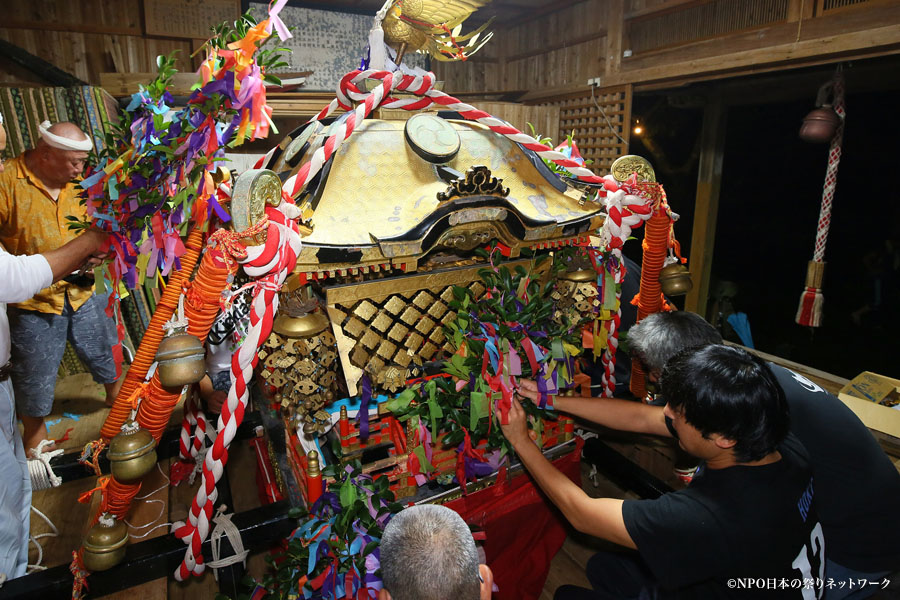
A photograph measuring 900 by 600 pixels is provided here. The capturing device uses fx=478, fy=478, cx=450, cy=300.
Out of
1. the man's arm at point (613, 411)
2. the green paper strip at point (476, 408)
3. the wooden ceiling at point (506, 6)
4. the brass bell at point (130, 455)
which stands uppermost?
the wooden ceiling at point (506, 6)

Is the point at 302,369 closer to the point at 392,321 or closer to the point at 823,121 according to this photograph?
the point at 392,321

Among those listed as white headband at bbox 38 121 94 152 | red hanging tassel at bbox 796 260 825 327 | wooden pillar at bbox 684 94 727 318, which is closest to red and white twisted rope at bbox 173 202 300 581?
white headband at bbox 38 121 94 152

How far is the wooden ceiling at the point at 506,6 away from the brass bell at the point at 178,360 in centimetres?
592

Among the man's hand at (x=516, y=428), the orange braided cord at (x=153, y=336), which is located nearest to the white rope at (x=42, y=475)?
the orange braided cord at (x=153, y=336)

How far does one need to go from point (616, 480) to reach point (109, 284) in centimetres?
295

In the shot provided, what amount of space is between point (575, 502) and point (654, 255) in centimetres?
159

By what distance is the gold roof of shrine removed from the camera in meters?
2.00

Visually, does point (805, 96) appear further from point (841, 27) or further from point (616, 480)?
point (616, 480)

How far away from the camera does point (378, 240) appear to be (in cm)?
196

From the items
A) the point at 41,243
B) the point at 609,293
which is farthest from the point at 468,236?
the point at 41,243

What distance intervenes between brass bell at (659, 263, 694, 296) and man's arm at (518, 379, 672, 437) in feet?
2.29

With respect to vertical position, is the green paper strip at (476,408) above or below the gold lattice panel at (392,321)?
below

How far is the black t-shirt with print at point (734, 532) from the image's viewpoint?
155 cm

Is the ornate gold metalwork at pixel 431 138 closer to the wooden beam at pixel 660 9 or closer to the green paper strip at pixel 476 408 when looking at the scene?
the green paper strip at pixel 476 408
